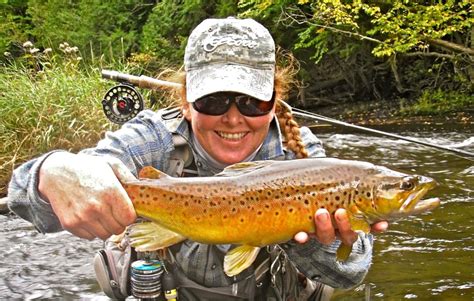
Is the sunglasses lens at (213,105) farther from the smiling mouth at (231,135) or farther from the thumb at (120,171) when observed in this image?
the thumb at (120,171)

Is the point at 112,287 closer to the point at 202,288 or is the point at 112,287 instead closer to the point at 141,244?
the point at 202,288

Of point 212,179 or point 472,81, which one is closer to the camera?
point 212,179

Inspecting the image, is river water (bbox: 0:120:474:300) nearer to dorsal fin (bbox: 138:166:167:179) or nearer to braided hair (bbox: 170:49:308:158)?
braided hair (bbox: 170:49:308:158)

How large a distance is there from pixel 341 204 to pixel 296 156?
0.62m

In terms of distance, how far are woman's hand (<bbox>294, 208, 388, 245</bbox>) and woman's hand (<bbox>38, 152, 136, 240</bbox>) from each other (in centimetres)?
64

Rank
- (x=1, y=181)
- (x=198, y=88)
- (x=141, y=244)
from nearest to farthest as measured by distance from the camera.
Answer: (x=141, y=244) < (x=198, y=88) < (x=1, y=181)

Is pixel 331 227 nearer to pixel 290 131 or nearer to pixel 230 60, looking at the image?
pixel 290 131

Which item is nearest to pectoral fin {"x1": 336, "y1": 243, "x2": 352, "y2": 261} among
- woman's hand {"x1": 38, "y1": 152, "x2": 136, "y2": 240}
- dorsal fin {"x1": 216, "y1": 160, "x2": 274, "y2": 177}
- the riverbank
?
dorsal fin {"x1": 216, "y1": 160, "x2": 274, "y2": 177}

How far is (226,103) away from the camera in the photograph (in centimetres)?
258

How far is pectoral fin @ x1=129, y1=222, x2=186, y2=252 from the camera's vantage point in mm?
2193

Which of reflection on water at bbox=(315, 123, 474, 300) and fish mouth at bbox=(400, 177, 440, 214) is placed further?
reflection on water at bbox=(315, 123, 474, 300)

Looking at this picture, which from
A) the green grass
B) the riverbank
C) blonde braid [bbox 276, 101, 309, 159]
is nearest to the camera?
blonde braid [bbox 276, 101, 309, 159]

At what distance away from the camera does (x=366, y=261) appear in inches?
112

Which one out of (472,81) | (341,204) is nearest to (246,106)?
(341,204)
